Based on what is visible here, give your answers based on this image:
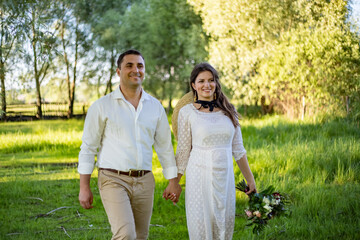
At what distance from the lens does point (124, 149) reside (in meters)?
3.69

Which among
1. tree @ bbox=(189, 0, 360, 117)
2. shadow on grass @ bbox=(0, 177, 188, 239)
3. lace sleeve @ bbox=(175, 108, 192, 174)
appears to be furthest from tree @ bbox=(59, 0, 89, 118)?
lace sleeve @ bbox=(175, 108, 192, 174)

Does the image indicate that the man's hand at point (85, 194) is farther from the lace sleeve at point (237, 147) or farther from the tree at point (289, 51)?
the tree at point (289, 51)

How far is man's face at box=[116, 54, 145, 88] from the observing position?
3.79 meters

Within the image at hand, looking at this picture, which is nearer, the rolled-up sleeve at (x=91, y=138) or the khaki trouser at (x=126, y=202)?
the khaki trouser at (x=126, y=202)

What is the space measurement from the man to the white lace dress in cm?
39

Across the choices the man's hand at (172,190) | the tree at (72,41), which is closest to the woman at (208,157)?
the man's hand at (172,190)

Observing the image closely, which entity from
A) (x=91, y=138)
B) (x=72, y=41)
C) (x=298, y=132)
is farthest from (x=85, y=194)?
(x=72, y=41)

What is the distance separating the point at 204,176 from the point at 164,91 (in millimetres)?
24576

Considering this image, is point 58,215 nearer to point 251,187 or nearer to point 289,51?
point 251,187

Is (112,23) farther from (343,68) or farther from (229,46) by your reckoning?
(343,68)

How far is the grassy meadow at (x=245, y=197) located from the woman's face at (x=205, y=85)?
6.55ft

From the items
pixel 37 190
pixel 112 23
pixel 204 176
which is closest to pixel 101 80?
pixel 112 23

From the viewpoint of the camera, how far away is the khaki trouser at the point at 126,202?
3.43m

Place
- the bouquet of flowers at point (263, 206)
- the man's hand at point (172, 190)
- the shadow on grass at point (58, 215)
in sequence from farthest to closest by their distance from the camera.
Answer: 1. the shadow on grass at point (58, 215)
2. the bouquet of flowers at point (263, 206)
3. the man's hand at point (172, 190)
